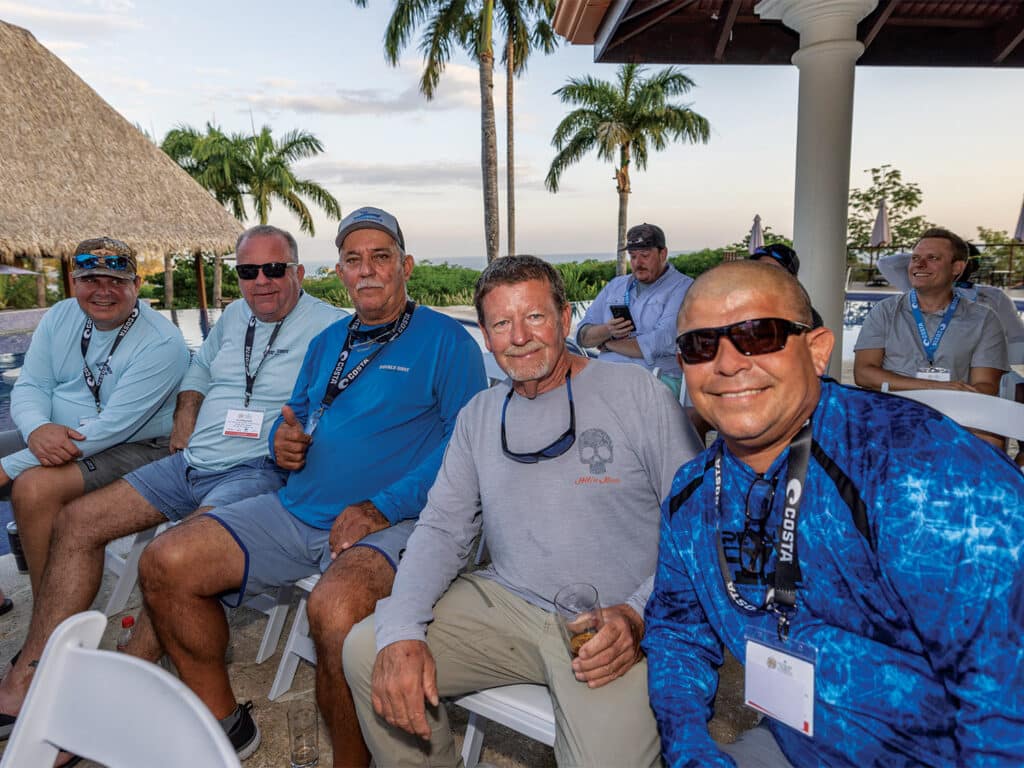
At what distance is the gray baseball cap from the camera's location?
2941mm

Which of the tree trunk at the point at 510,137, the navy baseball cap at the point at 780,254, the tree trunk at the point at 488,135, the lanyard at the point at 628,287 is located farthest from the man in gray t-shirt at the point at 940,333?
the tree trunk at the point at 510,137

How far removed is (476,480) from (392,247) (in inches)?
52.2

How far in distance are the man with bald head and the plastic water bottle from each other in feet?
7.91

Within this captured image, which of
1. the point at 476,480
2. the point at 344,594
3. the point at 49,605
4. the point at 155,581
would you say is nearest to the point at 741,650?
the point at 476,480

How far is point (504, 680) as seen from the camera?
1.94 meters

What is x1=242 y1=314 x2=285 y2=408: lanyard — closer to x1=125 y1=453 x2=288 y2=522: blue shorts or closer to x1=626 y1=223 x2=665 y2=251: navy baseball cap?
x1=125 y1=453 x2=288 y2=522: blue shorts

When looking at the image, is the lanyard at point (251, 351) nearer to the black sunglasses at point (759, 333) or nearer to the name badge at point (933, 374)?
the black sunglasses at point (759, 333)

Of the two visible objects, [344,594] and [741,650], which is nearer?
[741,650]

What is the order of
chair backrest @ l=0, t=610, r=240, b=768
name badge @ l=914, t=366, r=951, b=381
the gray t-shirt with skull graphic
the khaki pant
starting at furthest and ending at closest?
name badge @ l=914, t=366, r=951, b=381 → the gray t-shirt with skull graphic → the khaki pant → chair backrest @ l=0, t=610, r=240, b=768

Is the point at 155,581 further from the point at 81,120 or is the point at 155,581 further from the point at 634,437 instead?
the point at 81,120

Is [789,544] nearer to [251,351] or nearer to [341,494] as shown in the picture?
[341,494]

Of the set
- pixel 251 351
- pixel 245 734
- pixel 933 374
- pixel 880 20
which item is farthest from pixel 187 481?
pixel 880 20

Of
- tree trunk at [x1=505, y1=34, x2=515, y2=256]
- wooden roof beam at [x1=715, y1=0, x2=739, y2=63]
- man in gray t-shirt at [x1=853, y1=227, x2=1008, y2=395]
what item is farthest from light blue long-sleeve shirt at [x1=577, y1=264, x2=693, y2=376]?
tree trunk at [x1=505, y1=34, x2=515, y2=256]

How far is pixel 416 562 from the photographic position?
2012 millimetres
